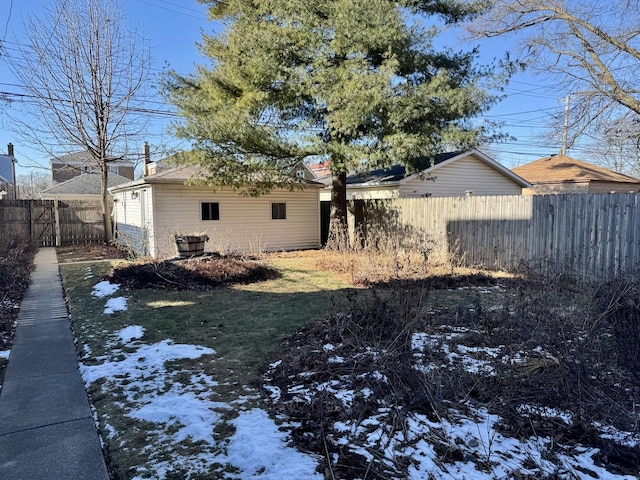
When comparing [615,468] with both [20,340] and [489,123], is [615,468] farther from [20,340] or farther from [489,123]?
[489,123]

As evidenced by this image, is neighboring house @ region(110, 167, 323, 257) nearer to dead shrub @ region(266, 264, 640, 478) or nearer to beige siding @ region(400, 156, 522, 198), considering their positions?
beige siding @ region(400, 156, 522, 198)

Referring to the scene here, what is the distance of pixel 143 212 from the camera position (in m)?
13.5

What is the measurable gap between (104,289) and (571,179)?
1884 cm

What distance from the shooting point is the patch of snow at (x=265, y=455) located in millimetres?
2287

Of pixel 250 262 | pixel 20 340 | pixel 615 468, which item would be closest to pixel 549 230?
pixel 250 262

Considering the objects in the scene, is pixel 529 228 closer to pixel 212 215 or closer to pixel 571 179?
pixel 212 215

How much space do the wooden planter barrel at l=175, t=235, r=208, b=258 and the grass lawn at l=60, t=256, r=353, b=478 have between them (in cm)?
190

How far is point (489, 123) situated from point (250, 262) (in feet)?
24.0

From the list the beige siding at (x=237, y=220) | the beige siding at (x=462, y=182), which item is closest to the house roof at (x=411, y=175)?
the beige siding at (x=462, y=182)

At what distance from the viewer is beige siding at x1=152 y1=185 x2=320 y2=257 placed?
1270cm

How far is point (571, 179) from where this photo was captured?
1809 cm

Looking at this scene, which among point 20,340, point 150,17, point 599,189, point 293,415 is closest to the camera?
point 293,415

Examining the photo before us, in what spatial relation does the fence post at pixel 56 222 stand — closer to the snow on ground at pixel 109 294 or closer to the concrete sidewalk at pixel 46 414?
the snow on ground at pixel 109 294

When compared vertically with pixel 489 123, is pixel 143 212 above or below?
below
